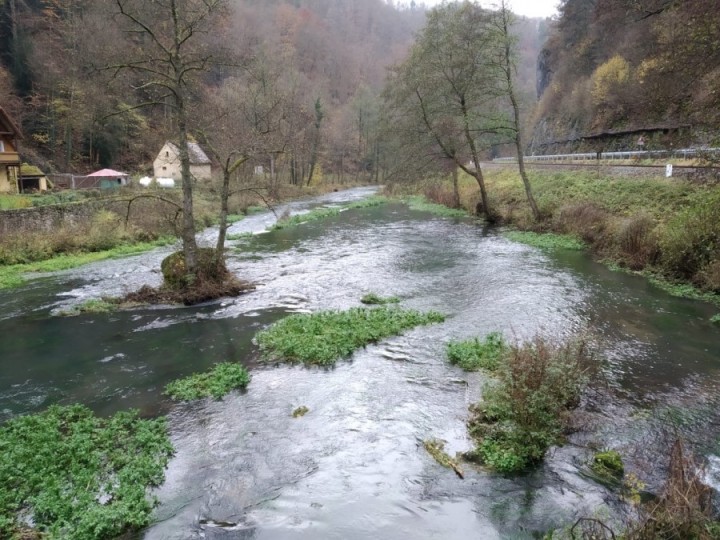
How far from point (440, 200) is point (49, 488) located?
4204 cm

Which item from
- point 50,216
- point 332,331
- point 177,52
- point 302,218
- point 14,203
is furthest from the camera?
point 302,218

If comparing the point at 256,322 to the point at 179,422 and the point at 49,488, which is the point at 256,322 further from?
the point at 49,488

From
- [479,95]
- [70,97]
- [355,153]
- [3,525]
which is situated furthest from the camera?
[355,153]

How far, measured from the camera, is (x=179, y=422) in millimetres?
8531

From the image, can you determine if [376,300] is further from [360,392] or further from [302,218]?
[302,218]

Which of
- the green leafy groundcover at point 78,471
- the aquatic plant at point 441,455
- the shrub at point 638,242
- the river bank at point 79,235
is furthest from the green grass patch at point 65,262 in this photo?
the shrub at point 638,242

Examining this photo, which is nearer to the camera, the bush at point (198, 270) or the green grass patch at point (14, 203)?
the bush at point (198, 270)

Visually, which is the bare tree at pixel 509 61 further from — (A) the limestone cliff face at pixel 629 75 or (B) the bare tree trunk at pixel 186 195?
(B) the bare tree trunk at pixel 186 195

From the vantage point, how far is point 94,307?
14961 millimetres

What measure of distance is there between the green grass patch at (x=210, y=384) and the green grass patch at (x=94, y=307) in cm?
640

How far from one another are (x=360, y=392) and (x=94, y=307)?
1000 cm

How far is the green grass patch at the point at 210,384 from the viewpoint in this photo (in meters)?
9.52

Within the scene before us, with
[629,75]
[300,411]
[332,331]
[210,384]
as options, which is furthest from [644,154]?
[210,384]

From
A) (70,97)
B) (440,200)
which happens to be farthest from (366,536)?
(70,97)
